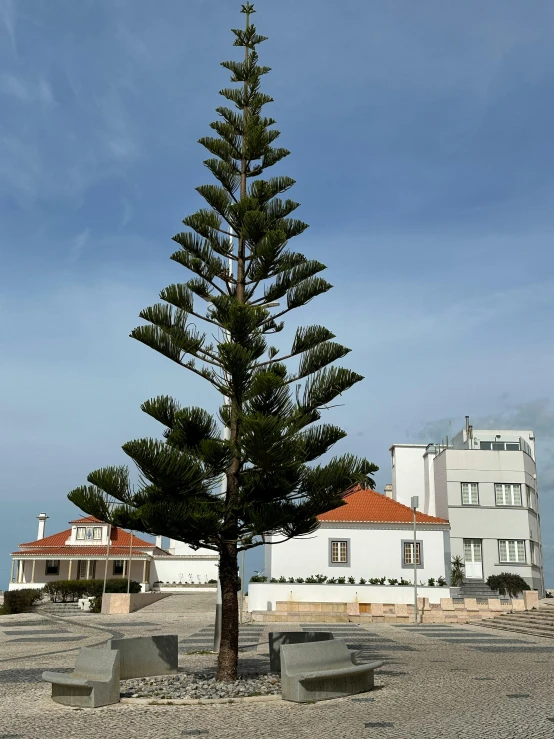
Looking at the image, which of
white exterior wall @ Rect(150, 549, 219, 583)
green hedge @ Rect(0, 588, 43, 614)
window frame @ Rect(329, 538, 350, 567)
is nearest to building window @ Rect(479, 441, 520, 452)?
window frame @ Rect(329, 538, 350, 567)

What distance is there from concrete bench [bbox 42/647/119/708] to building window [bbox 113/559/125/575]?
→ 33384 mm

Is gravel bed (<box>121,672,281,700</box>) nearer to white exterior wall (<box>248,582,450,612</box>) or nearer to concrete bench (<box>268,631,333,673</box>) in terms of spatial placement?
concrete bench (<box>268,631,333,673</box>)

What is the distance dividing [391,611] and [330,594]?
9.30ft

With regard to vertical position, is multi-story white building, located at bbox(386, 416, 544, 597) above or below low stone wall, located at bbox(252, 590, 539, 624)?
above

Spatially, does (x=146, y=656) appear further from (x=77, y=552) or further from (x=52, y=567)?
(x=52, y=567)

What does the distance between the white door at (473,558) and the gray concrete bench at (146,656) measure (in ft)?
85.5

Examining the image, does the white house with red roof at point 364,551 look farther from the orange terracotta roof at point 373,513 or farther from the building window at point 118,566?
the building window at point 118,566

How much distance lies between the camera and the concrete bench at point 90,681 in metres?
7.65

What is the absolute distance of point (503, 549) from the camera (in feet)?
110

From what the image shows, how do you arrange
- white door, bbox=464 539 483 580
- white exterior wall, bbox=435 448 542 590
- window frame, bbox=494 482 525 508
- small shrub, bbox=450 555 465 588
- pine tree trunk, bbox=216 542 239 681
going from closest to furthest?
pine tree trunk, bbox=216 542 239 681
small shrub, bbox=450 555 465 588
white door, bbox=464 539 483 580
white exterior wall, bbox=435 448 542 590
window frame, bbox=494 482 525 508

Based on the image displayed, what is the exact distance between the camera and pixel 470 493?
34.4m

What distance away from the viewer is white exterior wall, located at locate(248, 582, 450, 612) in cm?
2555

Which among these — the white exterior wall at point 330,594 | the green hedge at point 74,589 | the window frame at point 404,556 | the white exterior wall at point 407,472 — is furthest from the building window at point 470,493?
the green hedge at point 74,589

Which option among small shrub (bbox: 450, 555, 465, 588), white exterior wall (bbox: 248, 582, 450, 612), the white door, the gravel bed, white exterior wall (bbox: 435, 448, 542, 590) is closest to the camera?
the gravel bed
